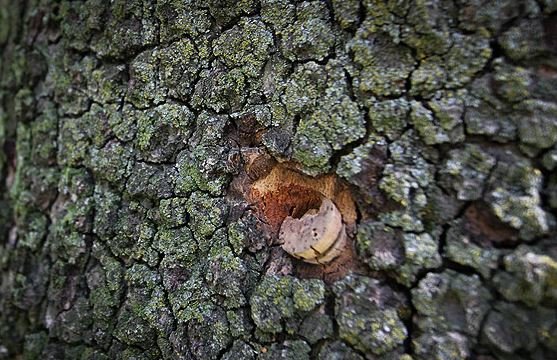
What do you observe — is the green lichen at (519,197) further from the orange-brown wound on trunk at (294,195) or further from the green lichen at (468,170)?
the orange-brown wound on trunk at (294,195)

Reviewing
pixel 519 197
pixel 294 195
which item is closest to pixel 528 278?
pixel 519 197

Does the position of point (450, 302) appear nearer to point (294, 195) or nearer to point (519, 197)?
point (519, 197)

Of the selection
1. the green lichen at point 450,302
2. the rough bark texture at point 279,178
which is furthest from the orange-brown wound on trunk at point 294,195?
the green lichen at point 450,302

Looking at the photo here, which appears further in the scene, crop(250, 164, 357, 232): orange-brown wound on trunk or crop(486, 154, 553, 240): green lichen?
crop(250, 164, 357, 232): orange-brown wound on trunk

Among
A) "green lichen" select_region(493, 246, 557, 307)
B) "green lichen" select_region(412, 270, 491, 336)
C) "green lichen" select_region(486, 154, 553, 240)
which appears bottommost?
"green lichen" select_region(412, 270, 491, 336)

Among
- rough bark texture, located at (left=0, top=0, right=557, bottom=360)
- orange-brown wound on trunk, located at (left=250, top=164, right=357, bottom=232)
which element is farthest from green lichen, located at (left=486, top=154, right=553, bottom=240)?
orange-brown wound on trunk, located at (left=250, top=164, right=357, bottom=232)

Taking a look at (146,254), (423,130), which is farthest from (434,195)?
(146,254)

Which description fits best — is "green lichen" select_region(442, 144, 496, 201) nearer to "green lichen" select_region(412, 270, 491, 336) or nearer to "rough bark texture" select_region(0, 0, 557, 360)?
"rough bark texture" select_region(0, 0, 557, 360)

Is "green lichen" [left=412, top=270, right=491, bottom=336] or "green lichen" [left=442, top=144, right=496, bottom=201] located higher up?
"green lichen" [left=442, top=144, right=496, bottom=201]
